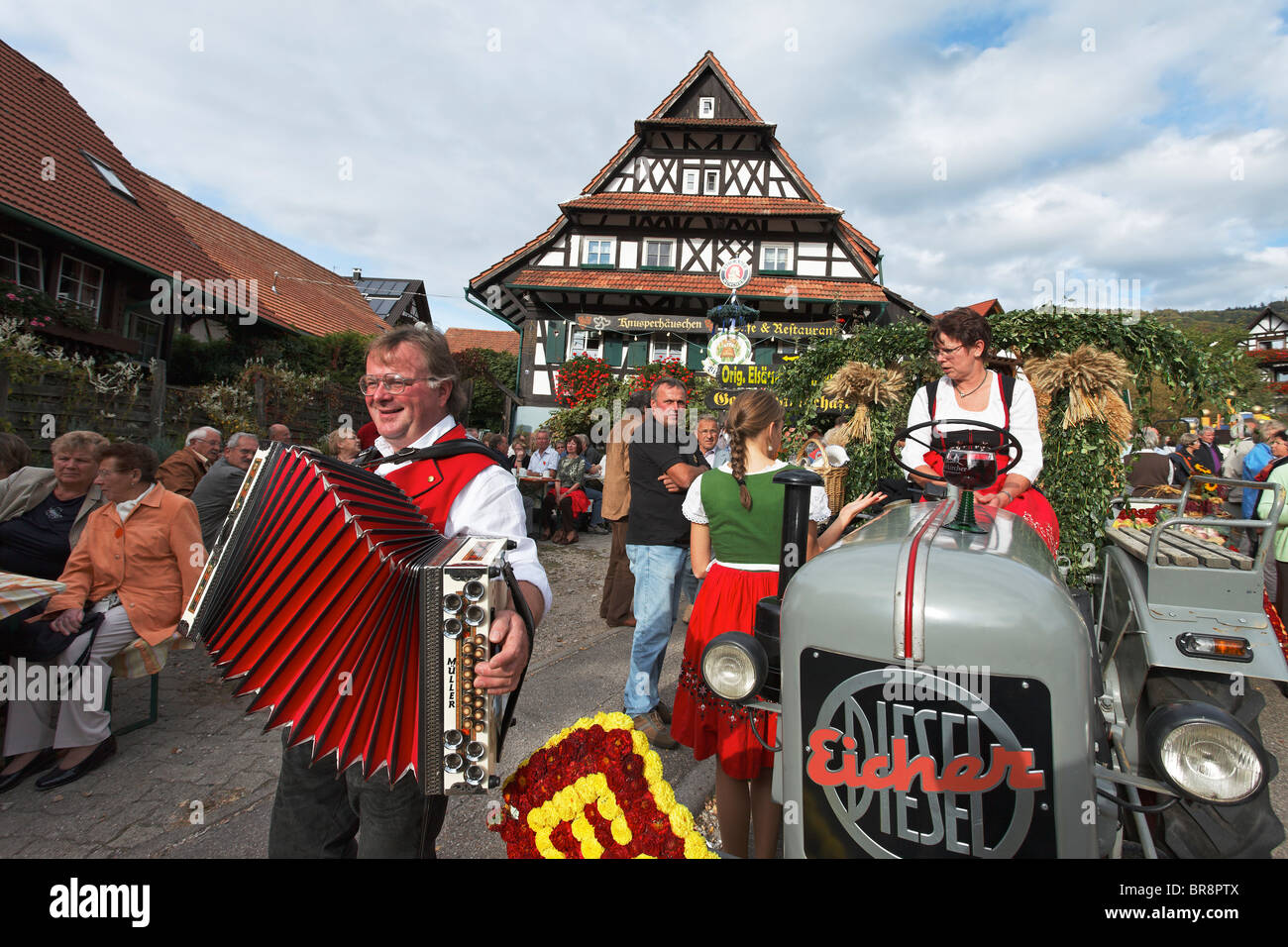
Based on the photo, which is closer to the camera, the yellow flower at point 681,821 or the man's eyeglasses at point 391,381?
the yellow flower at point 681,821

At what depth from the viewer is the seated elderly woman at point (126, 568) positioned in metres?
3.56

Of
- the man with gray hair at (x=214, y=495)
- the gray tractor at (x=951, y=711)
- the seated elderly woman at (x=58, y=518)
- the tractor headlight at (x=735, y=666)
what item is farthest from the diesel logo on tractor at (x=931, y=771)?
the man with gray hair at (x=214, y=495)

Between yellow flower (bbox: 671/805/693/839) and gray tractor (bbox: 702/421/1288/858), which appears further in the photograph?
yellow flower (bbox: 671/805/693/839)

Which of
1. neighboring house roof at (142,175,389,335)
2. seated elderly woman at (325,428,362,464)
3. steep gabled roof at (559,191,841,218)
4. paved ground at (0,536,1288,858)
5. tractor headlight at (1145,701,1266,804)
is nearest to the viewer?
tractor headlight at (1145,701,1266,804)

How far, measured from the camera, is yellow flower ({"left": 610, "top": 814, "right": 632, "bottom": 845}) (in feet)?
5.62

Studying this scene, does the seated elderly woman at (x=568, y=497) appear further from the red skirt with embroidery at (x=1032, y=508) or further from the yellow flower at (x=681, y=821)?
the yellow flower at (x=681, y=821)

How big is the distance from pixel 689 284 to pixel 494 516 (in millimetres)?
18254

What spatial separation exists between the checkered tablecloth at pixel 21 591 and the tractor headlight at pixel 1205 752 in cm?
442

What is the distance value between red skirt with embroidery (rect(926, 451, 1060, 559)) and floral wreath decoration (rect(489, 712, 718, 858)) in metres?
1.54

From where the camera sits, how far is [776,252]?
19812 millimetres

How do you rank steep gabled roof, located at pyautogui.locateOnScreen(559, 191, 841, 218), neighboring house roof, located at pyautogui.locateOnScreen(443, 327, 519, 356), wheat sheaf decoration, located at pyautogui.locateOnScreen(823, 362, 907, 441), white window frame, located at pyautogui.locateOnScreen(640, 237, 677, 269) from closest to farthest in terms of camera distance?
1. wheat sheaf decoration, located at pyautogui.locateOnScreen(823, 362, 907, 441)
2. steep gabled roof, located at pyautogui.locateOnScreen(559, 191, 841, 218)
3. white window frame, located at pyautogui.locateOnScreen(640, 237, 677, 269)
4. neighboring house roof, located at pyautogui.locateOnScreen(443, 327, 519, 356)

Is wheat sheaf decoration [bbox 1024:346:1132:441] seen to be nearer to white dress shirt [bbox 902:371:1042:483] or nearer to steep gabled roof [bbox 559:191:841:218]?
white dress shirt [bbox 902:371:1042:483]

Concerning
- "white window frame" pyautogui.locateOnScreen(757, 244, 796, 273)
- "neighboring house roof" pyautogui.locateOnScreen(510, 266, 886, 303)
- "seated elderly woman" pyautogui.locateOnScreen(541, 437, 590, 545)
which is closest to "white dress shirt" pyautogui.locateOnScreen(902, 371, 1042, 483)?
"seated elderly woman" pyautogui.locateOnScreen(541, 437, 590, 545)
